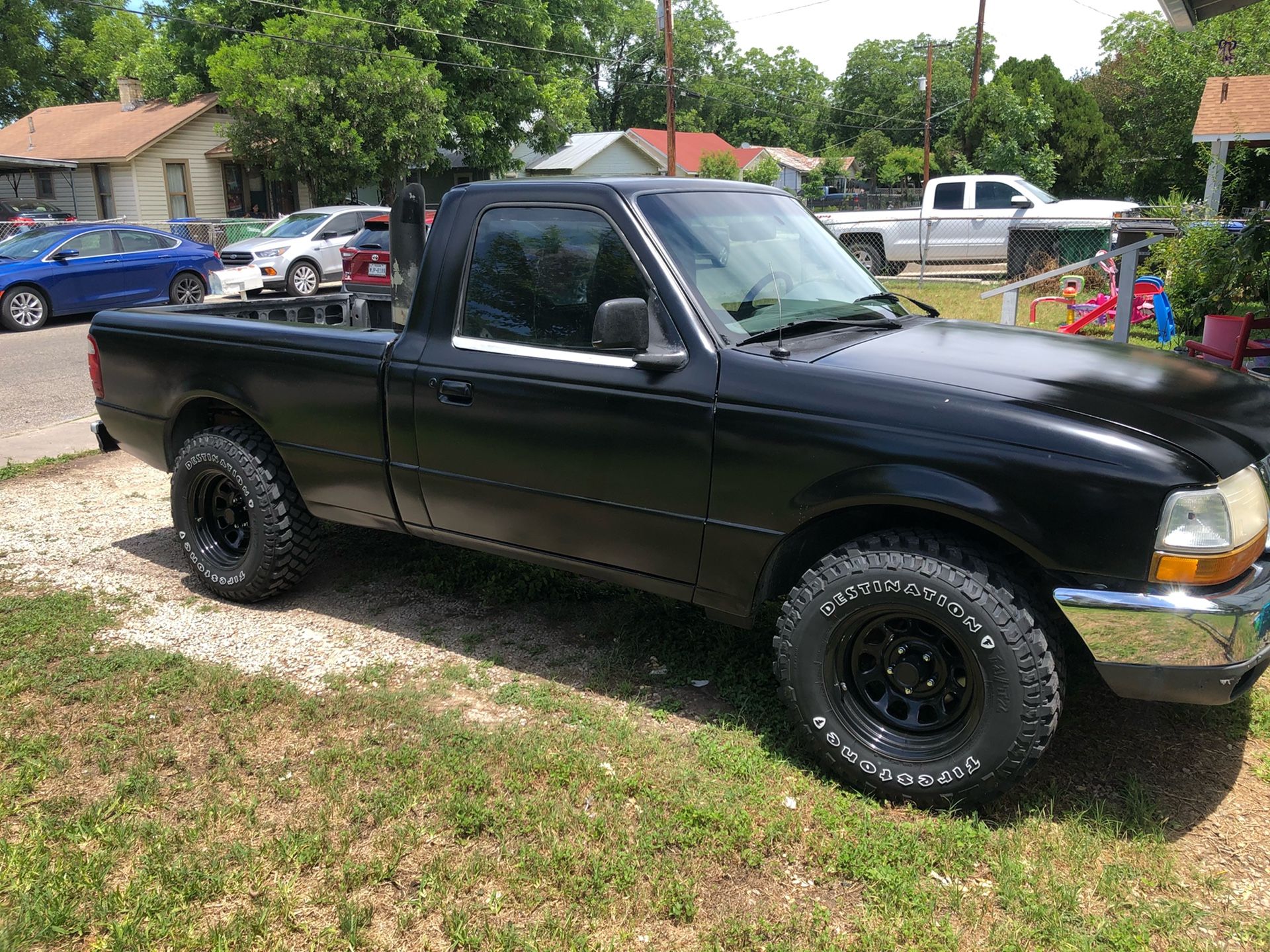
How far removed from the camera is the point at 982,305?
48.7 feet

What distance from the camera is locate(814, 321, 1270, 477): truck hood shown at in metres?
2.92

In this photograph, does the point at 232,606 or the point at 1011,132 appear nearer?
the point at 232,606

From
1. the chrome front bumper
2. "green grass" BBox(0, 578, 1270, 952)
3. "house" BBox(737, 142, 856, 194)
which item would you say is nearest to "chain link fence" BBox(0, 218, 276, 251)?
"green grass" BBox(0, 578, 1270, 952)

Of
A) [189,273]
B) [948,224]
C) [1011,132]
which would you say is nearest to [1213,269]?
[948,224]

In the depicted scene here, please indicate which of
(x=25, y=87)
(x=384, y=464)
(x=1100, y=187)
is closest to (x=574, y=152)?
(x=1100, y=187)

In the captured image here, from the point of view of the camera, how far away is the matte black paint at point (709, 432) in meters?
2.88

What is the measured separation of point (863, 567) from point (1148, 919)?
1.21 meters

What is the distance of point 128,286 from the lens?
54.1ft

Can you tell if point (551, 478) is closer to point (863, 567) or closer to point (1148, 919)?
point (863, 567)

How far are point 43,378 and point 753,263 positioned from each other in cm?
1051

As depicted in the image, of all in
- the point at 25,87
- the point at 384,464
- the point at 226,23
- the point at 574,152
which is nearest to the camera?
the point at 384,464

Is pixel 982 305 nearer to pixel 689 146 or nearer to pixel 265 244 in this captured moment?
pixel 265 244

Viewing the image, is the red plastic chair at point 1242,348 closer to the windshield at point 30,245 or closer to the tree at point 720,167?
the windshield at point 30,245

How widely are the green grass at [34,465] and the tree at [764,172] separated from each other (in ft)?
147
